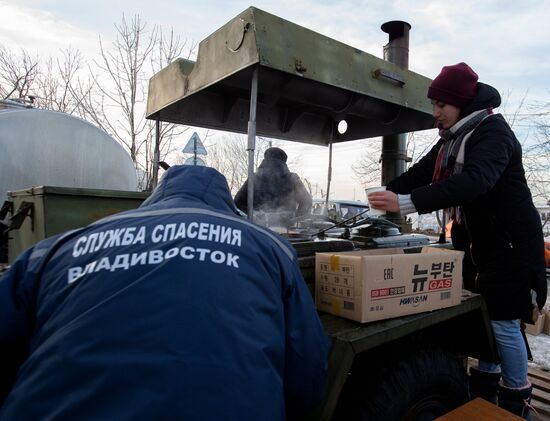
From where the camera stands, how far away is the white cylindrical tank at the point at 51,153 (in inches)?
194

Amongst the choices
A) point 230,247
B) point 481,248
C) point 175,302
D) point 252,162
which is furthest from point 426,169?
point 175,302

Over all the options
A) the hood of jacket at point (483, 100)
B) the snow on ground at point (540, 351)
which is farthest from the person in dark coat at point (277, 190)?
the snow on ground at point (540, 351)

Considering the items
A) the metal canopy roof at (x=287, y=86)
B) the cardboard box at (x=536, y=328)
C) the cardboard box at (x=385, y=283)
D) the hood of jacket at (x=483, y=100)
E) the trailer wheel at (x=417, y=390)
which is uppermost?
the metal canopy roof at (x=287, y=86)

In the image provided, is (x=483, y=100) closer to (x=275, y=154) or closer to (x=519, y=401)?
(x=519, y=401)

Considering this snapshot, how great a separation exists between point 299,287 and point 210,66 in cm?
191

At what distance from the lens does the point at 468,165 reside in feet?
7.22

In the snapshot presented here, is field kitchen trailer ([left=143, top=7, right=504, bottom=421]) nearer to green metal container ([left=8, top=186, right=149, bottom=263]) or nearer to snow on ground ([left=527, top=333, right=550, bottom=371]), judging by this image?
green metal container ([left=8, top=186, right=149, bottom=263])

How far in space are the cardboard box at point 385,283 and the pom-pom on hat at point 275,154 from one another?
2165 mm

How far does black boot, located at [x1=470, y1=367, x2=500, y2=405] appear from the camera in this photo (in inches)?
99.0

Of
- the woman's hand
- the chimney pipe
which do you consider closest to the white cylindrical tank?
the chimney pipe

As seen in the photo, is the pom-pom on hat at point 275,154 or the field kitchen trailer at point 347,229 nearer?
the field kitchen trailer at point 347,229

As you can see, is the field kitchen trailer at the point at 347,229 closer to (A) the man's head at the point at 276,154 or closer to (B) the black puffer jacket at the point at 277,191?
(A) the man's head at the point at 276,154

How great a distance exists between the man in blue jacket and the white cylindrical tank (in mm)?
4282

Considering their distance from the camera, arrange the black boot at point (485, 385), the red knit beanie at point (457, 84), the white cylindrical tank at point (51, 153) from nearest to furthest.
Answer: the red knit beanie at point (457, 84) < the black boot at point (485, 385) < the white cylindrical tank at point (51, 153)
